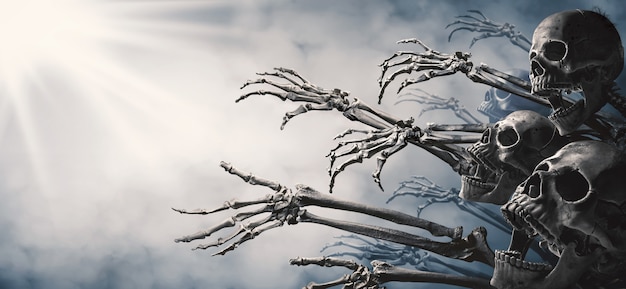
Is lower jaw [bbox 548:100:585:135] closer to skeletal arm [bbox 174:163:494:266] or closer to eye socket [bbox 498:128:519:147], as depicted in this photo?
eye socket [bbox 498:128:519:147]

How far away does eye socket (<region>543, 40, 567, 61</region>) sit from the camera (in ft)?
7.48

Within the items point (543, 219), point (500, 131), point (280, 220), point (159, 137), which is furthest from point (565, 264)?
point (159, 137)

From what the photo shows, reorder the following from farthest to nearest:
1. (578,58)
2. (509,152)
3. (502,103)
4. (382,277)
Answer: (502,103) → (382,277) → (509,152) → (578,58)

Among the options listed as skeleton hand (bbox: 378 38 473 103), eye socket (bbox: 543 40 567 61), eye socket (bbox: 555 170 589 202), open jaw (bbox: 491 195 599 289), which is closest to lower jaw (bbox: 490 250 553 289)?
open jaw (bbox: 491 195 599 289)

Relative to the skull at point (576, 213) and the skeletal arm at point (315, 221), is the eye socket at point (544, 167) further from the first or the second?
the skeletal arm at point (315, 221)

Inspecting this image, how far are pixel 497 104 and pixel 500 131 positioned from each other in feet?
5.18

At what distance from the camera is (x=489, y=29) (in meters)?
4.07

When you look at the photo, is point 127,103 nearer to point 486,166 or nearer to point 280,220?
point 280,220

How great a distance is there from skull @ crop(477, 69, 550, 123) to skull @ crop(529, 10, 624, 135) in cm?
160

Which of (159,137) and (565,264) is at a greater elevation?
(159,137)

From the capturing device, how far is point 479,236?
2.99 metres

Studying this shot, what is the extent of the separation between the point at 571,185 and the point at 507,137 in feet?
1.64

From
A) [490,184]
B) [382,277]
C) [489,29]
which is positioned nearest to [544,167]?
[490,184]

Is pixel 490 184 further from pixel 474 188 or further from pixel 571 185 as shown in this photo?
pixel 571 185
